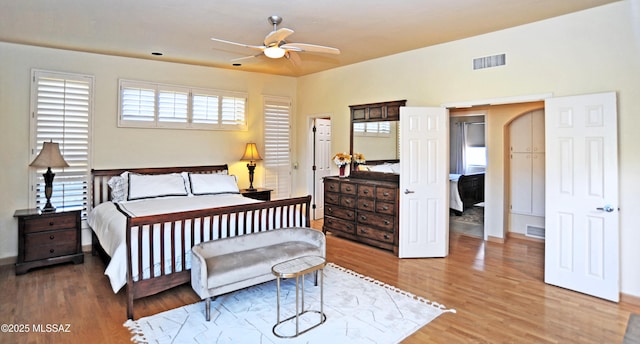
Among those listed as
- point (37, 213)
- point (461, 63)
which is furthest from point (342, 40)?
point (37, 213)

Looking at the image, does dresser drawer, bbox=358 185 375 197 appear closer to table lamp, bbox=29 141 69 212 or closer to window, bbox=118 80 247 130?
window, bbox=118 80 247 130

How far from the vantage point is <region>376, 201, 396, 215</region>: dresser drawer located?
5.06m

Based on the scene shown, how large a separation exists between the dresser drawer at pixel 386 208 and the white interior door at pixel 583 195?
1878 mm

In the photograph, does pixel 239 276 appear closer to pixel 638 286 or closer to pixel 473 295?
pixel 473 295

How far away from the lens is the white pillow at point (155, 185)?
502cm

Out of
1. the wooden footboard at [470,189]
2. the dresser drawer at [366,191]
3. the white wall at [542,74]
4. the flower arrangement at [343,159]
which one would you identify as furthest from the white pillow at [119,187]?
the wooden footboard at [470,189]

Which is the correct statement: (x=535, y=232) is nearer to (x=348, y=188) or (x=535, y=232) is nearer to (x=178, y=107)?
(x=348, y=188)

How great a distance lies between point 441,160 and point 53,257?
530 centimetres

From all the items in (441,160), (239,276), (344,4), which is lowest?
(239,276)

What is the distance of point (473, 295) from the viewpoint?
12.0 feet

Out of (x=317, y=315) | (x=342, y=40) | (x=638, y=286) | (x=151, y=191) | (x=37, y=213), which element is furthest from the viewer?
(x=151, y=191)

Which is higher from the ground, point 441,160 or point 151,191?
point 441,160

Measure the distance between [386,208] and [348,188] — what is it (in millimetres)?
789

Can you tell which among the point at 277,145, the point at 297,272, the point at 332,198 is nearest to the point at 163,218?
the point at 297,272
